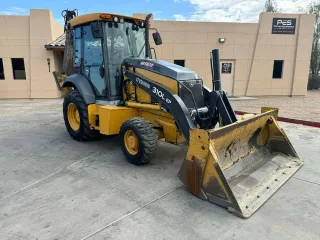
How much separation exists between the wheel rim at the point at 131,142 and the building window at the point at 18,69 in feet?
37.7

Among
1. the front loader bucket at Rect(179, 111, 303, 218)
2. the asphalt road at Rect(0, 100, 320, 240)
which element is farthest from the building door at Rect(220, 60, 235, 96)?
the front loader bucket at Rect(179, 111, 303, 218)

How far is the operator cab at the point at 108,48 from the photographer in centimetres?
471

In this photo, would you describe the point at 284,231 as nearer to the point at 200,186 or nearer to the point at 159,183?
the point at 200,186

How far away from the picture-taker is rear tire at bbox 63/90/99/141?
5.25 meters

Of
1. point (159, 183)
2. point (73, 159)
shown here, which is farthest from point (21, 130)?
point (159, 183)

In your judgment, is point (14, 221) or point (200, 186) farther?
point (200, 186)

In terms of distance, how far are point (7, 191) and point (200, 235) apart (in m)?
2.75

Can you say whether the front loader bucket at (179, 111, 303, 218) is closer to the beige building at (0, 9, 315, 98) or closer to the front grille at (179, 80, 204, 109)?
the front grille at (179, 80, 204, 109)

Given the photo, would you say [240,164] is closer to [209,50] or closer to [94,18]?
[94,18]

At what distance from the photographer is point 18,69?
13.3m

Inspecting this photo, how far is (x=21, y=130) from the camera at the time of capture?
6949mm

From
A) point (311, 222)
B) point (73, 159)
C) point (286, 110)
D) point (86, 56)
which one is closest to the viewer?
point (311, 222)

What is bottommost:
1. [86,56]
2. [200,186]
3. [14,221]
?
[14,221]

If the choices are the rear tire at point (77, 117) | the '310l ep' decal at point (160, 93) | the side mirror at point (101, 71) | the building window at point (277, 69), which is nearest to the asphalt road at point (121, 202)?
the rear tire at point (77, 117)
